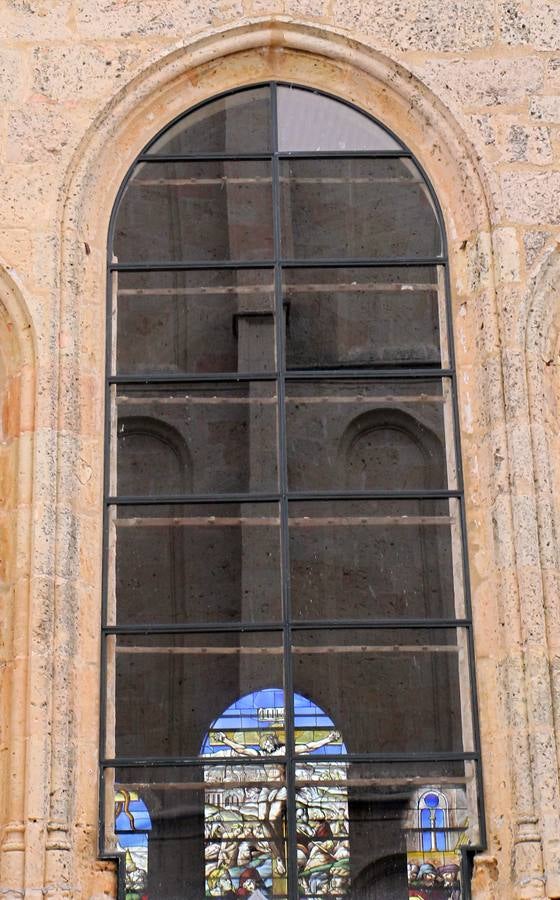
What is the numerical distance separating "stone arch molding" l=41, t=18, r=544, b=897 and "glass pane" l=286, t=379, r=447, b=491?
169mm

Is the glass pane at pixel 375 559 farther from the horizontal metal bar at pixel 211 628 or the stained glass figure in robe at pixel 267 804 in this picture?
the stained glass figure in robe at pixel 267 804

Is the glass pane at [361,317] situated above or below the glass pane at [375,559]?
above

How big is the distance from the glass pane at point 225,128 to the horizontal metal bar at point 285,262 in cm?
60

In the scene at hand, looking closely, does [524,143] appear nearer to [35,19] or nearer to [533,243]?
[533,243]

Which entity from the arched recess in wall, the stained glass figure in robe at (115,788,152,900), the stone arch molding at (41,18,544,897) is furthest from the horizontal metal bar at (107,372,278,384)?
the stained glass figure in robe at (115,788,152,900)

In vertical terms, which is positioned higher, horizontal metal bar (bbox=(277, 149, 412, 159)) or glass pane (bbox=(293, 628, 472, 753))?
horizontal metal bar (bbox=(277, 149, 412, 159))

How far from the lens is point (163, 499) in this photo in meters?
8.14

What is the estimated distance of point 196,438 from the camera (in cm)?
826

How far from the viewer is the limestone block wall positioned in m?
7.49

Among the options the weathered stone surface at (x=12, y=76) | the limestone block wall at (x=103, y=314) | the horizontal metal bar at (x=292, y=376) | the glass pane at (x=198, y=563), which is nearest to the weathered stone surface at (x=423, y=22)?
the limestone block wall at (x=103, y=314)

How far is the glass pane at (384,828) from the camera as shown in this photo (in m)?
7.46

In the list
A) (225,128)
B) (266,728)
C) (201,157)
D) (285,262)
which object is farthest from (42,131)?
(266,728)

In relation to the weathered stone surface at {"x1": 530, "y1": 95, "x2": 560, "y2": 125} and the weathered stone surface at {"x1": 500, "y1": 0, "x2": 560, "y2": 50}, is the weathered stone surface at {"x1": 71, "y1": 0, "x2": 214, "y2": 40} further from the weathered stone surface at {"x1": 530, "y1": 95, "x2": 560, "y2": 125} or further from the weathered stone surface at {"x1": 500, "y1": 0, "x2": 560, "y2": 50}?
the weathered stone surface at {"x1": 530, "y1": 95, "x2": 560, "y2": 125}

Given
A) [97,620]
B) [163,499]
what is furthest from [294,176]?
[97,620]
